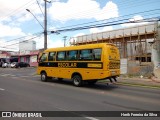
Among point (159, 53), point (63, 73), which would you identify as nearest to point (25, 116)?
point (63, 73)

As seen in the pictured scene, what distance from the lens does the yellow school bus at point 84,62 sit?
52.7 feet

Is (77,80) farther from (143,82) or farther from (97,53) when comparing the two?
(143,82)

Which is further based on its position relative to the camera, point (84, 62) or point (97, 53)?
point (84, 62)

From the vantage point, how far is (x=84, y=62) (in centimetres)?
1705

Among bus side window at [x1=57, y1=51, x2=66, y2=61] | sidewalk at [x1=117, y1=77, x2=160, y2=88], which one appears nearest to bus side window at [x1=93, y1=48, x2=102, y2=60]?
bus side window at [x1=57, y1=51, x2=66, y2=61]

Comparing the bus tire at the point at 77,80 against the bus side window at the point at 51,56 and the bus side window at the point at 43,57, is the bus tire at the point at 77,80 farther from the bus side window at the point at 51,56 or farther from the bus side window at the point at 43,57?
the bus side window at the point at 43,57

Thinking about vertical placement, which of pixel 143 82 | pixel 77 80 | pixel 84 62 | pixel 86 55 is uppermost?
pixel 86 55

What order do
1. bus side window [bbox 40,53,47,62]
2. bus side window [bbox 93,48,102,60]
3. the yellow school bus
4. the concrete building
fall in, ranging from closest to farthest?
the yellow school bus < bus side window [bbox 93,48,102,60] < bus side window [bbox 40,53,47,62] < the concrete building

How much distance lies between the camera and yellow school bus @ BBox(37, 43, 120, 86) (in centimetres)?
1605

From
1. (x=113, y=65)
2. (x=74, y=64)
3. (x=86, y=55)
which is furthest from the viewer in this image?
(x=74, y=64)

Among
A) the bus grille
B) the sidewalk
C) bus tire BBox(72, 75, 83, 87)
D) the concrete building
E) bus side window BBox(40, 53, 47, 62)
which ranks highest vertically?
the concrete building

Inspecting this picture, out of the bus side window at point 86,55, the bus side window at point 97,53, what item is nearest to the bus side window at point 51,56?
the bus side window at point 86,55

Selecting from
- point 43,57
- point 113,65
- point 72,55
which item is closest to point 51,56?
point 43,57

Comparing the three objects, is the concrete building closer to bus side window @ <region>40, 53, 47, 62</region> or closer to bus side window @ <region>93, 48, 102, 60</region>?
bus side window @ <region>40, 53, 47, 62</region>
